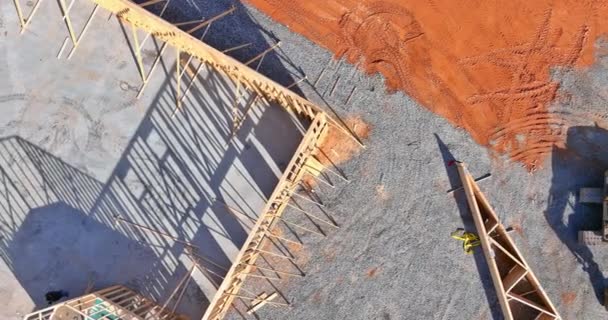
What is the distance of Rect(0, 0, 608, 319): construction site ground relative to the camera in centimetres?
1595

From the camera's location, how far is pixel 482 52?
16078 millimetres

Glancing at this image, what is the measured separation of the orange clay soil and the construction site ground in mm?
456

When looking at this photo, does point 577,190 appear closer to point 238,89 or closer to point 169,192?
point 238,89

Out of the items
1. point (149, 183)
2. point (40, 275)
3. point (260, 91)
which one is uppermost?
point (260, 91)

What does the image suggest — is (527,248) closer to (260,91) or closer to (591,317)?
(591,317)

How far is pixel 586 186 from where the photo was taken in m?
15.9

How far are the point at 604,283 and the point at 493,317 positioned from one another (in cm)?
305

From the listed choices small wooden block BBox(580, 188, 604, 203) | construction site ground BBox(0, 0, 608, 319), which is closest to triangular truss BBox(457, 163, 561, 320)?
construction site ground BBox(0, 0, 608, 319)

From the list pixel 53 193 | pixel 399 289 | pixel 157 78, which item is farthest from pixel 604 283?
pixel 53 193

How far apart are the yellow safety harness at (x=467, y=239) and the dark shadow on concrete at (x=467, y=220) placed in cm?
11

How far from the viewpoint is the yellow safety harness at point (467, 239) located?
1596 cm

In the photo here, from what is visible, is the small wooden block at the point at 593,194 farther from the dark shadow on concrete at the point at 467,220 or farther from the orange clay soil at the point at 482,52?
the dark shadow on concrete at the point at 467,220

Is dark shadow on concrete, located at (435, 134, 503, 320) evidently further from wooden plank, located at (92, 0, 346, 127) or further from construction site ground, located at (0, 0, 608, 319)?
wooden plank, located at (92, 0, 346, 127)

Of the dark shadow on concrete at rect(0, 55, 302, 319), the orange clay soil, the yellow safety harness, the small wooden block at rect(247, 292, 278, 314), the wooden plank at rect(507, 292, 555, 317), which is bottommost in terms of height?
the wooden plank at rect(507, 292, 555, 317)
